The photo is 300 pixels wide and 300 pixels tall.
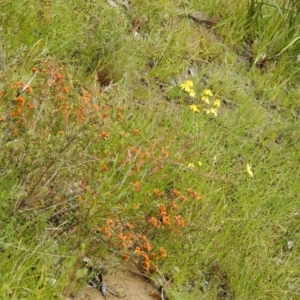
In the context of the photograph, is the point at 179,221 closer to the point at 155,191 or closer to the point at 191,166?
the point at 155,191

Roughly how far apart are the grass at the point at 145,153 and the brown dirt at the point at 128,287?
58 millimetres

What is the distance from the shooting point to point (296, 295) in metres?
3.61

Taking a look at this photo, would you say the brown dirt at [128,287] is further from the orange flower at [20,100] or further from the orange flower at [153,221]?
the orange flower at [20,100]

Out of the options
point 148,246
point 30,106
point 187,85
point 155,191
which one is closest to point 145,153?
point 155,191

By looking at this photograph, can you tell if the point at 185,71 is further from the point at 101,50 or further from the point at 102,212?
the point at 102,212

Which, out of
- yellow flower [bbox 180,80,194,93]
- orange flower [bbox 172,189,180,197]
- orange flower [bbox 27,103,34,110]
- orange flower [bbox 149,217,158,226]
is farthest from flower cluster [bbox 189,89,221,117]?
orange flower [bbox 27,103,34,110]

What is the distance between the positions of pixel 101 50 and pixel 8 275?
7.07 ft

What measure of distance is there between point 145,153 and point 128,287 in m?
0.75

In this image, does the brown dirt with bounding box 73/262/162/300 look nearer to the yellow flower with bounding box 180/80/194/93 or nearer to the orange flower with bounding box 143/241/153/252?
the orange flower with bounding box 143/241/153/252

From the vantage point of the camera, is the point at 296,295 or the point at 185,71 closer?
the point at 296,295

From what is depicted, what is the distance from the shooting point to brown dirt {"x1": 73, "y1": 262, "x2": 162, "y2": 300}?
3.03 m

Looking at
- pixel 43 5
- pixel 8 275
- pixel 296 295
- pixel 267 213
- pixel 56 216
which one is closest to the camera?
pixel 8 275

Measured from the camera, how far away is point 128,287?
125 inches

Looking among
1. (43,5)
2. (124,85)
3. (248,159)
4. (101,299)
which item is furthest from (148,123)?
(101,299)
